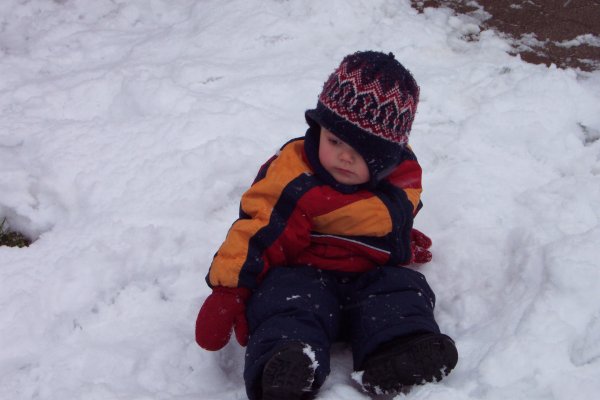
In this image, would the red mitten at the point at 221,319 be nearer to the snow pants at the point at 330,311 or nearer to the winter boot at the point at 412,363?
the snow pants at the point at 330,311

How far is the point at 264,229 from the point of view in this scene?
2.06m

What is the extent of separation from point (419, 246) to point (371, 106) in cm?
75

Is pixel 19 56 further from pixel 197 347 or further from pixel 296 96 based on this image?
pixel 197 347

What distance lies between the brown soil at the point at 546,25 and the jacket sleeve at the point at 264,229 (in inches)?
93.0

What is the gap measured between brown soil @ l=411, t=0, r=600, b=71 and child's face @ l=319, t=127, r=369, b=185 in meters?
2.23

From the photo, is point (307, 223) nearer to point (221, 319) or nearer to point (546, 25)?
point (221, 319)

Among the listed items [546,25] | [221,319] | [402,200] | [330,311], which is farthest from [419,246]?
[546,25]

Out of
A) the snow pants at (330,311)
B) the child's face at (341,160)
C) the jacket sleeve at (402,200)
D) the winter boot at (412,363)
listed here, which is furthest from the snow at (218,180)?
the child's face at (341,160)

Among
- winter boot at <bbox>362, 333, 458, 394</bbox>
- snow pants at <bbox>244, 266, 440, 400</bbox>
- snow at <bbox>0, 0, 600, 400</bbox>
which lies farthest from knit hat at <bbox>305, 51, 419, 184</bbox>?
snow at <bbox>0, 0, 600, 400</bbox>

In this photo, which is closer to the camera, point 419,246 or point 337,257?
point 337,257

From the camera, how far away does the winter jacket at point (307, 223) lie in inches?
81.2

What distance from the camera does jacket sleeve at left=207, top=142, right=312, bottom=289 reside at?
2.05 metres

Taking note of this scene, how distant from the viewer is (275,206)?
2086mm

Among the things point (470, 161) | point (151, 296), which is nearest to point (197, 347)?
point (151, 296)
